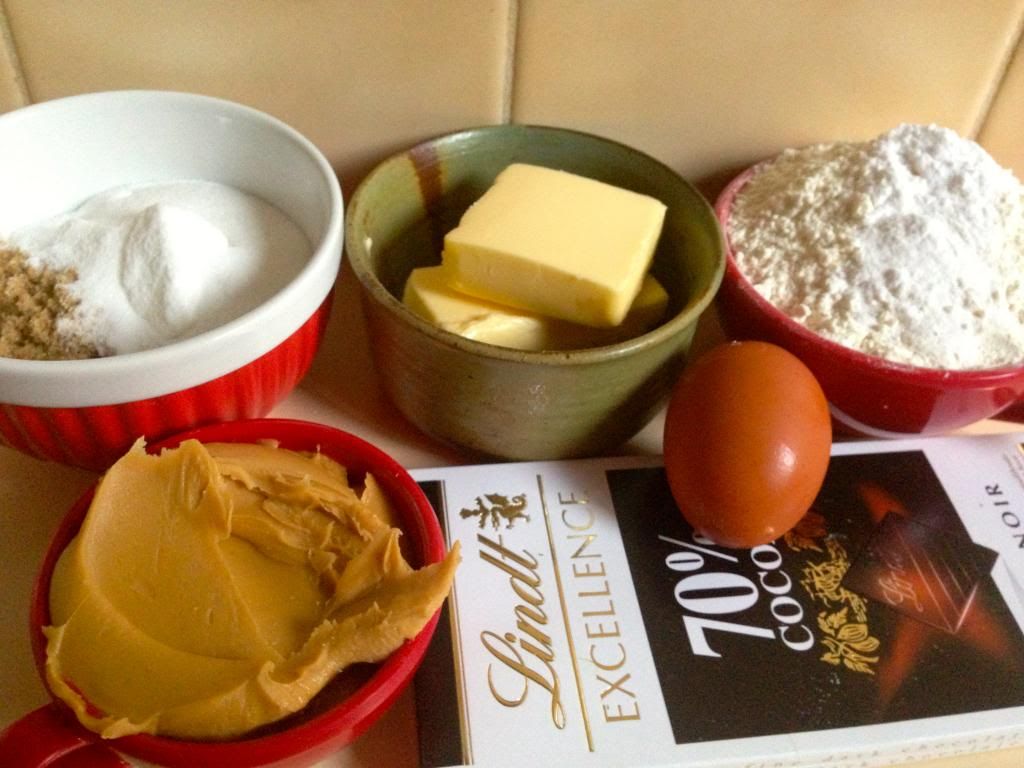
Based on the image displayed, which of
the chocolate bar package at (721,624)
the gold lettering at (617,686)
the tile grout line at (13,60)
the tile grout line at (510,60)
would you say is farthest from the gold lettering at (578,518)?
the tile grout line at (13,60)

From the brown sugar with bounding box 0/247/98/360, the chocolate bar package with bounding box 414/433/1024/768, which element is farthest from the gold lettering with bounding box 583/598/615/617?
the brown sugar with bounding box 0/247/98/360

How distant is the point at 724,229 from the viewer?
70cm

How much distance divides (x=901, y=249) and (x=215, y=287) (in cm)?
48

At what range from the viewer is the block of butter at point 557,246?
0.61m

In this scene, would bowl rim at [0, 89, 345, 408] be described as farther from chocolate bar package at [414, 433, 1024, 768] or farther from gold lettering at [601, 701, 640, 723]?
gold lettering at [601, 701, 640, 723]

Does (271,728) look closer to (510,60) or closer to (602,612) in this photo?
(602,612)

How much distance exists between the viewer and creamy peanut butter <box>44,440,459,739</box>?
432 millimetres

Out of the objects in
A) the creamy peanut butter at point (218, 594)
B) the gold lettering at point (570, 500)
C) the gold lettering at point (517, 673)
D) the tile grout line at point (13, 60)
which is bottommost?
the gold lettering at point (517, 673)

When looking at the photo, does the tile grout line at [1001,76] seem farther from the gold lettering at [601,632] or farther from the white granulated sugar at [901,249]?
the gold lettering at [601,632]

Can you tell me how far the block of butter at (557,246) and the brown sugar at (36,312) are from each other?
25 centimetres

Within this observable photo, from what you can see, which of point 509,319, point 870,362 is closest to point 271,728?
point 509,319

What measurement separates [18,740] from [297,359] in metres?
0.27

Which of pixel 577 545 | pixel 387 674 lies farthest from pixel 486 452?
pixel 387 674

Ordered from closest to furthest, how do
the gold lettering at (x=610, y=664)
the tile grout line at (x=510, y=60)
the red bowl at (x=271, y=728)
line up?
the red bowl at (x=271, y=728), the gold lettering at (x=610, y=664), the tile grout line at (x=510, y=60)
